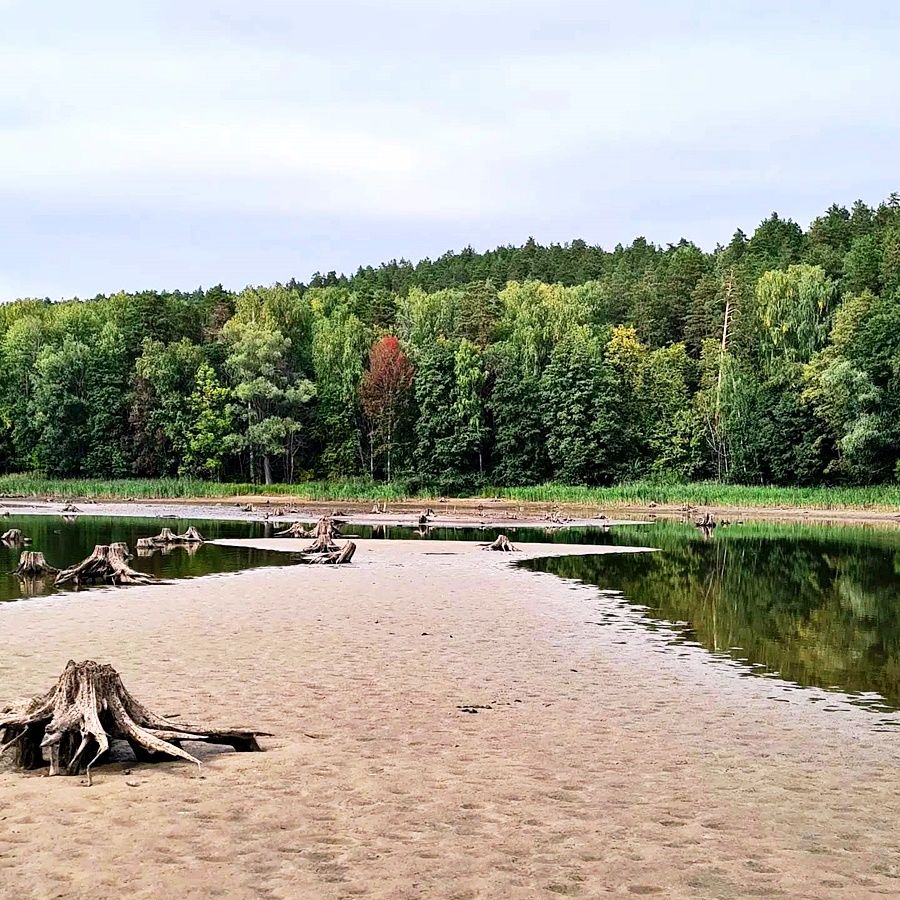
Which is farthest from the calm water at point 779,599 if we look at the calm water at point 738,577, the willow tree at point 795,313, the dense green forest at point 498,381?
Answer: the willow tree at point 795,313

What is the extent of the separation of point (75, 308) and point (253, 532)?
67.3 m

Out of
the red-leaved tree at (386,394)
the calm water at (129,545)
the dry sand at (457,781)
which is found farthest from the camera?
the red-leaved tree at (386,394)

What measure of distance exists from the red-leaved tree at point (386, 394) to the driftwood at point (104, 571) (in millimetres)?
63855

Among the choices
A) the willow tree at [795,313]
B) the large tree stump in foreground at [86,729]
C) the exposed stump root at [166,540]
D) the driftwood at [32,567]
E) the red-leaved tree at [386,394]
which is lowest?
the exposed stump root at [166,540]

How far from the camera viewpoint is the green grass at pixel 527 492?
234 feet

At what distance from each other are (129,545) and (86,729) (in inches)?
1286

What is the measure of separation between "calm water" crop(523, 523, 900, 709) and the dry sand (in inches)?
68.3

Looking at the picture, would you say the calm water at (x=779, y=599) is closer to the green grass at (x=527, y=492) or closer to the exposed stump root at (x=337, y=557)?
the exposed stump root at (x=337, y=557)

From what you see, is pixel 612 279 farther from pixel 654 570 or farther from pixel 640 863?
pixel 640 863

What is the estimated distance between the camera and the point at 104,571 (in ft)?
87.9

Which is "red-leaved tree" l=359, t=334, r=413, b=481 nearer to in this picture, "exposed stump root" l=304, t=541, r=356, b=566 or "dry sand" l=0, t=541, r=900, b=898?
"exposed stump root" l=304, t=541, r=356, b=566

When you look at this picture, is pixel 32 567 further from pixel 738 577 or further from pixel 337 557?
pixel 738 577

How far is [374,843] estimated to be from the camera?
7617 millimetres

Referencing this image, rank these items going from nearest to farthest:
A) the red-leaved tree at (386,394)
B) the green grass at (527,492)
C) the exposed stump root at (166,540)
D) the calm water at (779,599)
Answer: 1. the calm water at (779,599)
2. the exposed stump root at (166,540)
3. the green grass at (527,492)
4. the red-leaved tree at (386,394)
